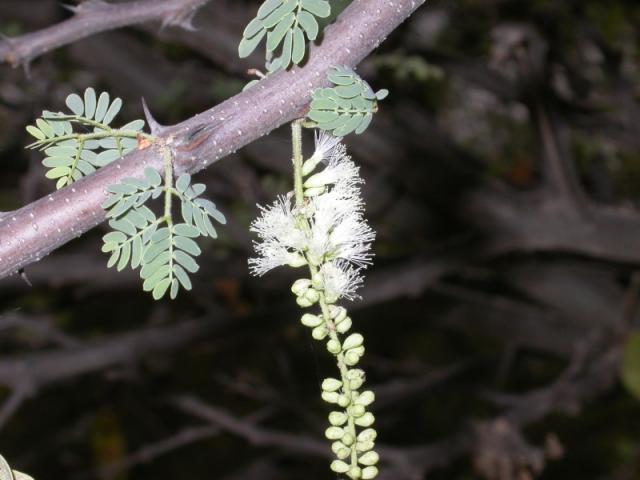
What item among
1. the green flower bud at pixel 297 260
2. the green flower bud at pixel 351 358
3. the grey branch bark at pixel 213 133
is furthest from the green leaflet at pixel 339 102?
the green flower bud at pixel 351 358

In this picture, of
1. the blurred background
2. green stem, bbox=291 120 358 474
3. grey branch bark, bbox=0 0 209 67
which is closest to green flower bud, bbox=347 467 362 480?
green stem, bbox=291 120 358 474

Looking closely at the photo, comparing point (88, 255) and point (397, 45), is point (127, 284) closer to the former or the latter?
point (88, 255)

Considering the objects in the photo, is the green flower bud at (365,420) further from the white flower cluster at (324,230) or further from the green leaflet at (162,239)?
the green leaflet at (162,239)

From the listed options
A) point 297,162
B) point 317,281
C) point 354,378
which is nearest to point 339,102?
point 297,162

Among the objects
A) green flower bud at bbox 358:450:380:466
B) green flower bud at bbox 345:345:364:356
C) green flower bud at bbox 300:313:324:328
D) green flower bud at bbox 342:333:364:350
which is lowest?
green flower bud at bbox 358:450:380:466

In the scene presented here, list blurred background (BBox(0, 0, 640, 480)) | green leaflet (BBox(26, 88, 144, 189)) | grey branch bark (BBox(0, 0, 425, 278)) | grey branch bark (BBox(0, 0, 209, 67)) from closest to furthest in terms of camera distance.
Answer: grey branch bark (BBox(0, 0, 425, 278))
green leaflet (BBox(26, 88, 144, 189))
grey branch bark (BBox(0, 0, 209, 67))
blurred background (BBox(0, 0, 640, 480))

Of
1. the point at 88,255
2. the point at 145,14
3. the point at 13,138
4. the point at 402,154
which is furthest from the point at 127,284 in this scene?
the point at 145,14

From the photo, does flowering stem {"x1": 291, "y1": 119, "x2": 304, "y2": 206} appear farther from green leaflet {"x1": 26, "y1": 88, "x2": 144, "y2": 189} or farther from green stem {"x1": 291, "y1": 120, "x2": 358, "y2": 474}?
green leaflet {"x1": 26, "y1": 88, "x2": 144, "y2": 189}
